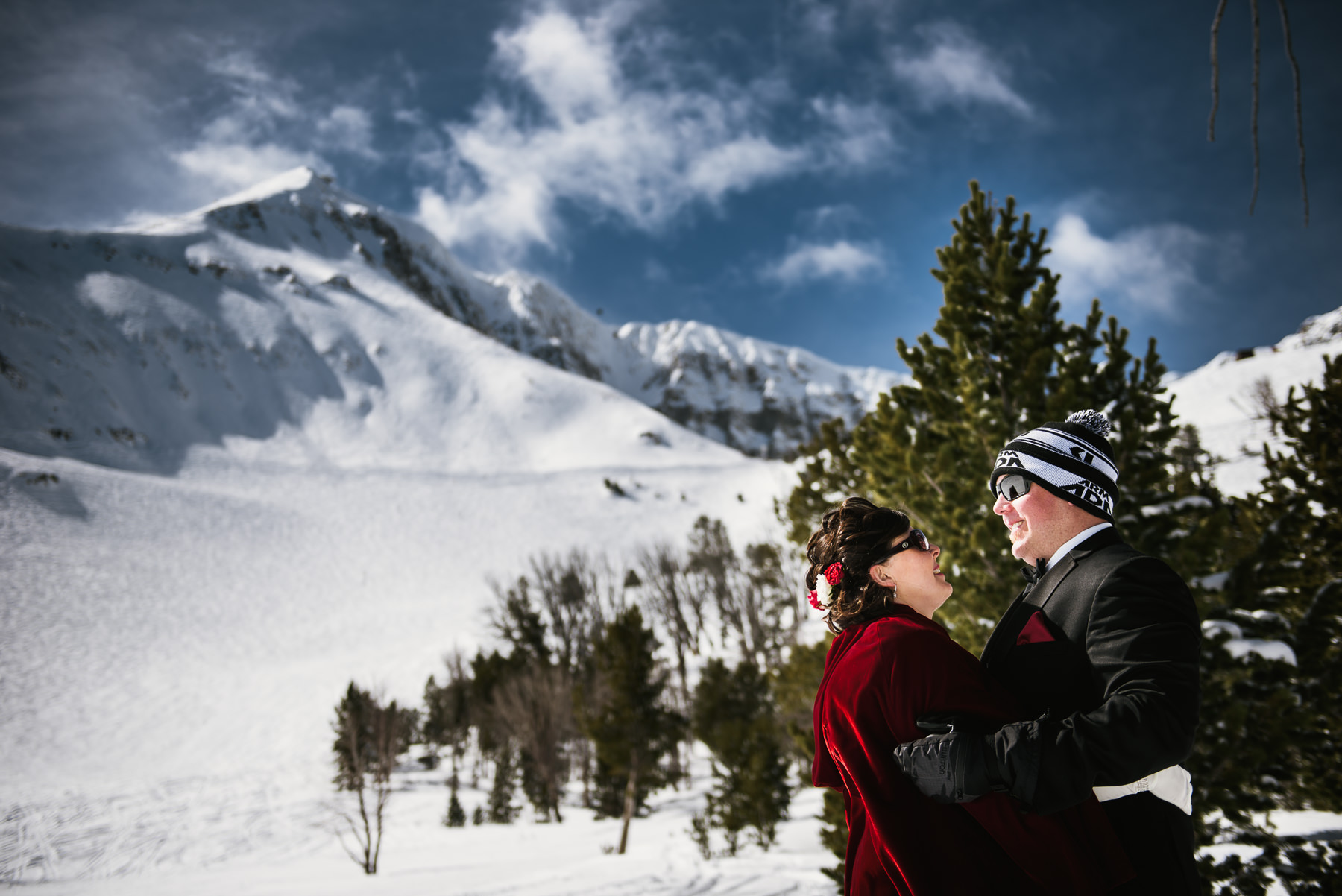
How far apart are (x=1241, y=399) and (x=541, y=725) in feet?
218

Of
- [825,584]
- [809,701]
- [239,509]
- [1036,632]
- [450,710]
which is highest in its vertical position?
[239,509]

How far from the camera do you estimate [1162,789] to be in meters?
1.84

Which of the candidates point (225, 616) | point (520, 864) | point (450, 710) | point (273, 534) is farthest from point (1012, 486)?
point (273, 534)

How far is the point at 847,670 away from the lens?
1941 mm

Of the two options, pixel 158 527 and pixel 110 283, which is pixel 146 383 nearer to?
pixel 110 283

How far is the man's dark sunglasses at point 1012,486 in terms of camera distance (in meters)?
2.26

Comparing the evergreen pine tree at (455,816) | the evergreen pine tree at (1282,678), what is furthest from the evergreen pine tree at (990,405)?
the evergreen pine tree at (455,816)

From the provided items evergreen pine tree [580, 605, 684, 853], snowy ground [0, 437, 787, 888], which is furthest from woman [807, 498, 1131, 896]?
snowy ground [0, 437, 787, 888]

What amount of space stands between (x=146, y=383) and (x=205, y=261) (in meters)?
39.3

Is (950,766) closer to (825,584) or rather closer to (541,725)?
(825,584)

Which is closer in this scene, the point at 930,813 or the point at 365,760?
the point at 930,813

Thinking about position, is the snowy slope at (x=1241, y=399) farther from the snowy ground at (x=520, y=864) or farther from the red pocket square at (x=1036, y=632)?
the red pocket square at (x=1036, y=632)

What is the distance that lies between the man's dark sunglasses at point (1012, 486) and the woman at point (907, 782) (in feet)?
1.56

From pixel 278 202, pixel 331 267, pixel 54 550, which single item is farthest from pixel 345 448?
pixel 278 202
